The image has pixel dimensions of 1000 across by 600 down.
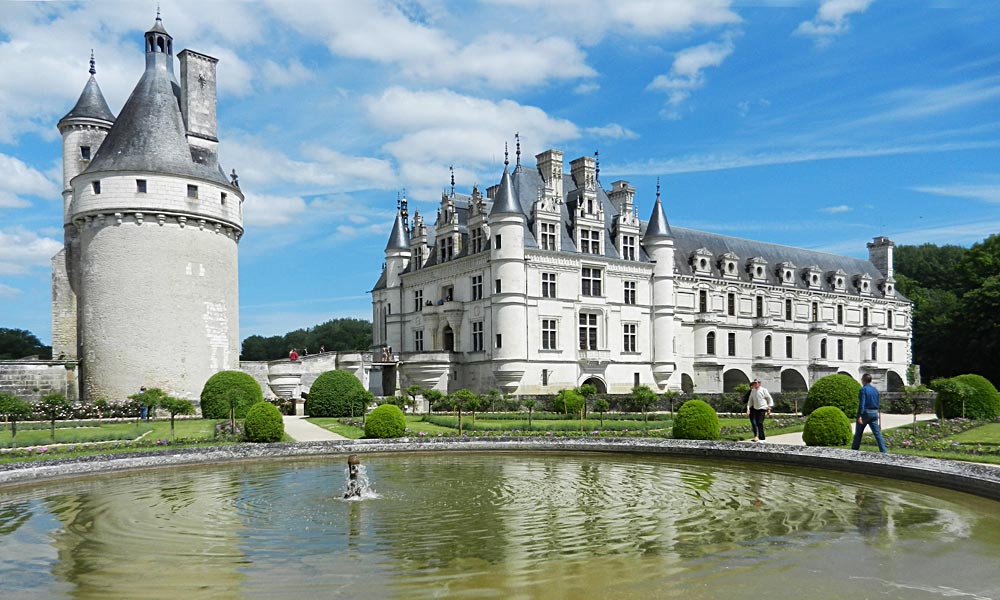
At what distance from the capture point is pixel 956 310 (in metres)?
58.6

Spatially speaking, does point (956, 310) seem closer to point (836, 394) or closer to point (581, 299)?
point (581, 299)

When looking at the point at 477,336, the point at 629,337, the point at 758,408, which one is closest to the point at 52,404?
the point at 758,408

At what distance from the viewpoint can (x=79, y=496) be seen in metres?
12.2

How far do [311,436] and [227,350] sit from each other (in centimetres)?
1766

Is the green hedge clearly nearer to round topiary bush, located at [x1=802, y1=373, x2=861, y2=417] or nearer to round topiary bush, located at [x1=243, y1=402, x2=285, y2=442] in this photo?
round topiary bush, located at [x1=802, y1=373, x2=861, y2=417]

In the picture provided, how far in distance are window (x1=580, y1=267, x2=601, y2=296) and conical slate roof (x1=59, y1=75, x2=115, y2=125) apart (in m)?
27.0

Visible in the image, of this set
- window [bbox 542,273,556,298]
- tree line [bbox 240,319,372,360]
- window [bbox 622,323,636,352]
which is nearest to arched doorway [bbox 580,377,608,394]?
window [bbox 622,323,636,352]

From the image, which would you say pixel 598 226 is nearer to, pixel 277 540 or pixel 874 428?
pixel 874 428

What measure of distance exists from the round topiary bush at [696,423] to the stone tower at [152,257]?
82.5 feet

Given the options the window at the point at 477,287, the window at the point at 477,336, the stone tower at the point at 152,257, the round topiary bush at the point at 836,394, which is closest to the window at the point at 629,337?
the window at the point at 477,336

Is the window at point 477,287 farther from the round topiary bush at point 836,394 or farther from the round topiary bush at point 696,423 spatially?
the round topiary bush at point 696,423

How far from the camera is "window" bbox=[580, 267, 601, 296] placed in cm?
4366

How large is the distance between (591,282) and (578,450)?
27640mm

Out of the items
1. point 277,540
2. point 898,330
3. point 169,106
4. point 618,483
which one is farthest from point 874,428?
point 898,330
